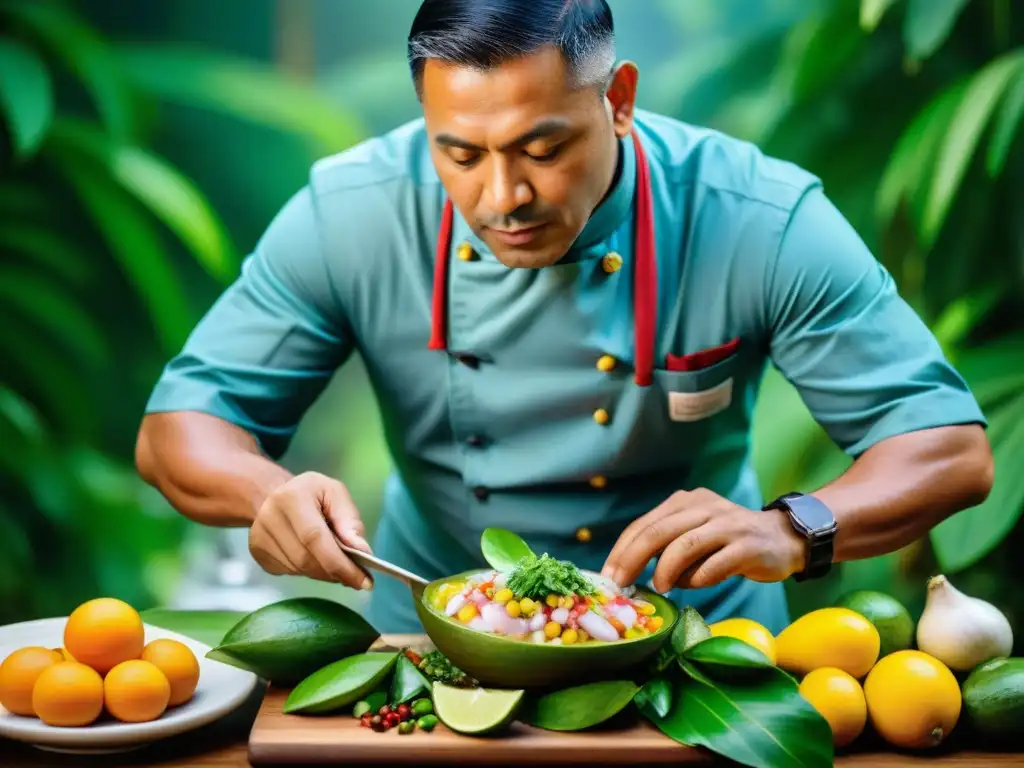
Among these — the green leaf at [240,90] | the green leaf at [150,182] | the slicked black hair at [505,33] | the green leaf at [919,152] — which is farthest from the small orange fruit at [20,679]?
the green leaf at [240,90]

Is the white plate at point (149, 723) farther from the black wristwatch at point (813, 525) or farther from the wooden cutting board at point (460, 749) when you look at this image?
the black wristwatch at point (813, 525)

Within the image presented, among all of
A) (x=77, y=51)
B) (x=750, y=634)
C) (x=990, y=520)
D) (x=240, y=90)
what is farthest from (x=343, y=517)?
(x=240, y=90)

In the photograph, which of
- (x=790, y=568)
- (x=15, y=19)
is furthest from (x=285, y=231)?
(x=15, y=19)

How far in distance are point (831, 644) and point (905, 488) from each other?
36 centimetres

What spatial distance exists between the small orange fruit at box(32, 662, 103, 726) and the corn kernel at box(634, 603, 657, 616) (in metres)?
0.63

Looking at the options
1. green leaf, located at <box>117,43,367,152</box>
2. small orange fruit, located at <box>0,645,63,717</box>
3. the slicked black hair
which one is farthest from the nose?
green leaf, located at <box>117,43,367,152</box>

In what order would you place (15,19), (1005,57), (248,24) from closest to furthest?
(1005,57) < (15,19) < (248,24)

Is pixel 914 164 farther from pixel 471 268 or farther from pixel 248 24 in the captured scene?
pixel 248 24

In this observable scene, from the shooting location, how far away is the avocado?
149 centimetres

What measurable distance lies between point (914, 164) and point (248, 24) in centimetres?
240

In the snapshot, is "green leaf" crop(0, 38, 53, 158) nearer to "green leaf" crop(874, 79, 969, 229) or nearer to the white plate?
the white plate

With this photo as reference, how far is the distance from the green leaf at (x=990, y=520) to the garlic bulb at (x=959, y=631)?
1142 millimetres

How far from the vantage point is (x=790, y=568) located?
5.56 feet

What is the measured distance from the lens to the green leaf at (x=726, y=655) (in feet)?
4.72
